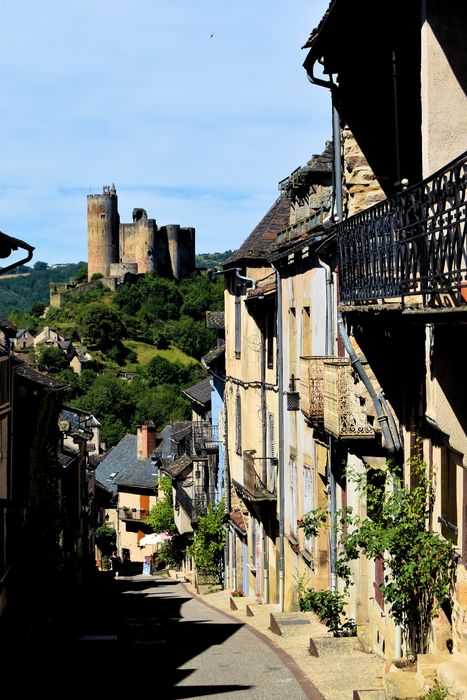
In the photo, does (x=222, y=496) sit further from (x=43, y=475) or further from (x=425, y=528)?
(x=425, y=528)

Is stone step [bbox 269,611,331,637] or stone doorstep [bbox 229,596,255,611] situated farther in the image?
stone doorstep [bbox 229,596,255,611]

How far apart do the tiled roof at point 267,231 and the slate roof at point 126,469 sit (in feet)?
120

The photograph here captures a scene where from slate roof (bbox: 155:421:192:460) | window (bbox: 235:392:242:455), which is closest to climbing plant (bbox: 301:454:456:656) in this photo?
window (bbox: 235:392:242:455)

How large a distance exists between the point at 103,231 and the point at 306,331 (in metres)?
115

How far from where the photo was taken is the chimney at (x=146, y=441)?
66.7 meters

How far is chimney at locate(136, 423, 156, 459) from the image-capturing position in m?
66.7

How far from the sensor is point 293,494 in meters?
19.3

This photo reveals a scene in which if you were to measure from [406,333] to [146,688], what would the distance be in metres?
5.52

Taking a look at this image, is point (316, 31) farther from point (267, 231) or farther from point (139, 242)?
point (139, 242)

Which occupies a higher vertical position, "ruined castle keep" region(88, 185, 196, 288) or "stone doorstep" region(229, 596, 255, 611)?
"ruined castle keep" region(88, 185, 196, 288)

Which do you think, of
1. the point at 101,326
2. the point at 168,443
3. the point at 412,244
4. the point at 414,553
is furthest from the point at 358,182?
the point at 101,326

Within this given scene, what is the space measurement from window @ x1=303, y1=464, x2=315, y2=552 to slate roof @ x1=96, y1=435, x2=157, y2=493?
43305 millimetres

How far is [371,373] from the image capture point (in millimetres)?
10836

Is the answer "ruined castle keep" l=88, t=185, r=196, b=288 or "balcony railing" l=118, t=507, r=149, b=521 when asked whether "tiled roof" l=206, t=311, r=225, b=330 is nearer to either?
"balcony railing" l=118, t=507, r=149, b=521
